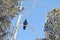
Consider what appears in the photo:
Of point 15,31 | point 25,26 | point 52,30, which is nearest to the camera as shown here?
point 15,31

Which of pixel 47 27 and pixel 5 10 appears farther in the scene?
pixel 47 27

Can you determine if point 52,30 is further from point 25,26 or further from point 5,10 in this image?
point 25,26

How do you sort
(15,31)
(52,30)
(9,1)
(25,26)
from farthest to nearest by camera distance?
1. (52,30)
2. (9,1)
3. (25,26)
4. (15,31)

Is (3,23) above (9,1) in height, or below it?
below

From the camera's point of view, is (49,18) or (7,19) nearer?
(7,19)

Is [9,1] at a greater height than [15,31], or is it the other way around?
[9,1]

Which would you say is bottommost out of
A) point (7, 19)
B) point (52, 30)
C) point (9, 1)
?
point (52, 30)

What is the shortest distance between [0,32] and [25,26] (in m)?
3.35

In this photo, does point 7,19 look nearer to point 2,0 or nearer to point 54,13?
point 2,0

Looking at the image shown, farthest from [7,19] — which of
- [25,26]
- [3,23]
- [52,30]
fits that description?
[52,30]

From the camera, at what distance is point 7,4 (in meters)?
13.1

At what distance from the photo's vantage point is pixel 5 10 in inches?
527

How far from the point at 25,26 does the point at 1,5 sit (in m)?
3.31

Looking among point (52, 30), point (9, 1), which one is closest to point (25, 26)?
point (9, 1)
